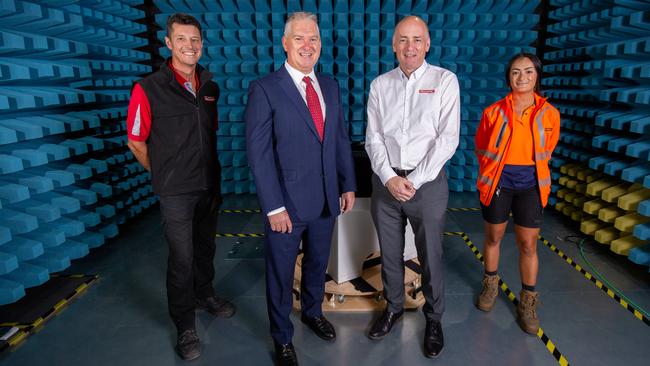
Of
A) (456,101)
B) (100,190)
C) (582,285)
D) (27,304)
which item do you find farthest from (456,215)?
(27,304)

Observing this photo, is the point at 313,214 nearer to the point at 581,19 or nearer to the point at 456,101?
the point at 456,101

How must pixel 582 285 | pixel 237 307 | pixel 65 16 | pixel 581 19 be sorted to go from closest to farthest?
pixel 237 307
pixel 582 285
pixel 65 16
pixel 581 19

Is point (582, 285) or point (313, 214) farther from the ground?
point (313, 214)

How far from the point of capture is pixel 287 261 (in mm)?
2156

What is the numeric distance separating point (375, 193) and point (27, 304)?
281 cm

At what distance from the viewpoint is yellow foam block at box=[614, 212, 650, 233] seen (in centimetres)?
332

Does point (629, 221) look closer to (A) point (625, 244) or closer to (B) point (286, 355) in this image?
(A) point (625, 244)

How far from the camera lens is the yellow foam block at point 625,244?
333 cm

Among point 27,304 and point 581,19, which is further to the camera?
point 581,19

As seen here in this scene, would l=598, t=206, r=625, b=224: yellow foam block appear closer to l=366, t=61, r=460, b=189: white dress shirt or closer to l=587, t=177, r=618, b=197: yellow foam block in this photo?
l=587, t=177, r=618, b=197: yellow foam block

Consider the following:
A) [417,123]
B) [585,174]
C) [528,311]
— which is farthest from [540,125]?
[585,174]

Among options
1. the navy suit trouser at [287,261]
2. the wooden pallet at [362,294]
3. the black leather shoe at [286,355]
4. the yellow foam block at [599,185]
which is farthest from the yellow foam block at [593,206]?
the black leather shoe at [286,355]

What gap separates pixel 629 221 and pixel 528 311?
1570 millimetres

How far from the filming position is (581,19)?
4246 millimetres
